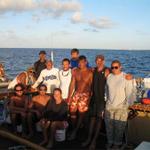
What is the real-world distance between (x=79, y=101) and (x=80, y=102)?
0.03m

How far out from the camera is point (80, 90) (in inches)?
281

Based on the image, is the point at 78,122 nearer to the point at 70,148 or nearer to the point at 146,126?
the point at 70,148

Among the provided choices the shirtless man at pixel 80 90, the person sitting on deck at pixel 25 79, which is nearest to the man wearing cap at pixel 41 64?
the person sitting on deck at pixel 25 79

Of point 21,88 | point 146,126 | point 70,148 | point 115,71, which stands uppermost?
point 115,71

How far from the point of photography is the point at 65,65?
7438mm

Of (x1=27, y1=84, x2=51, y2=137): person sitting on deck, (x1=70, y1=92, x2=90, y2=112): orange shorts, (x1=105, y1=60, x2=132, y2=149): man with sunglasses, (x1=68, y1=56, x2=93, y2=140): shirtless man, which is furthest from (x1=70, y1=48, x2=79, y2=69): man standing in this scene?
(x1=105, y1=60, x2=132, y2=149): man with sunglasses

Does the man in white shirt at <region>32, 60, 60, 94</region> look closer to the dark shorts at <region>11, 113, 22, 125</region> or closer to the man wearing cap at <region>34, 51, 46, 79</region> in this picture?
the dark shorts at <region>11, 113, 22, 125</region>

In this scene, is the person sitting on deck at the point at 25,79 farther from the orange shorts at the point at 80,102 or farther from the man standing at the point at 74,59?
the orange shorts at the point at 80,102

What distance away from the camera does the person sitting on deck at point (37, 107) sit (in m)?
7.61

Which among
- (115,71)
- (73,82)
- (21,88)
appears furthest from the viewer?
(21,88)

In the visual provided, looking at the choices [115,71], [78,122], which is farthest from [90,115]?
[115,71]

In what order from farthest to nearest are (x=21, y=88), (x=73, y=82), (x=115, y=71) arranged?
(x=21, y=88), (x=73, y=82), (x=115, y=71)

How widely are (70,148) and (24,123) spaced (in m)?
1.26

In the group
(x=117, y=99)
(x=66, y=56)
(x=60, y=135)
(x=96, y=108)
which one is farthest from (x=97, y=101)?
(x=66, y=56)
